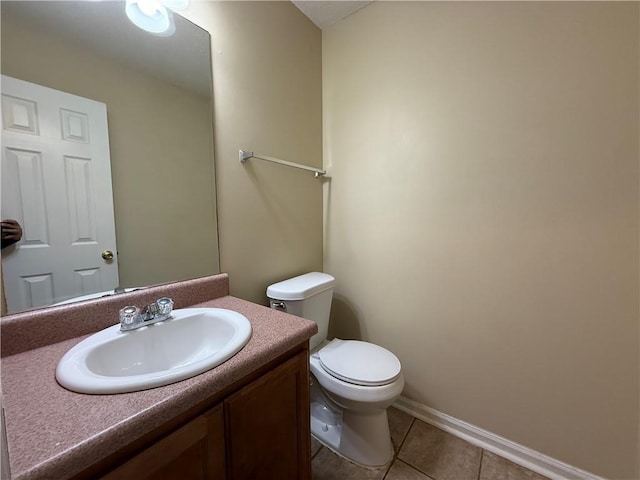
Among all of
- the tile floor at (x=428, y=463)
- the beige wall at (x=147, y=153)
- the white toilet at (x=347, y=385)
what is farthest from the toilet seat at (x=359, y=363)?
the beige wall at (x=147, y=153)

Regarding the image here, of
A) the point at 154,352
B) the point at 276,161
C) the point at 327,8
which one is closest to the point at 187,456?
the point at 154,352

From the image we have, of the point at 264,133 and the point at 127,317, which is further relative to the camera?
the point at 264,133

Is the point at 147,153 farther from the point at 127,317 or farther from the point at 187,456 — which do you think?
the point at 187,456

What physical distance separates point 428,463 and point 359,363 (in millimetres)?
569

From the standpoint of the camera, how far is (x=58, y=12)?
80 centimetres

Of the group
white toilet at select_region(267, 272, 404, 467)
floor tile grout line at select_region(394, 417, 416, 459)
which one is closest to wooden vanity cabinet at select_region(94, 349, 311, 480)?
white toilet at select_region(267, 272, 404, 467)

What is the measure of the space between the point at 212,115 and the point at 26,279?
2.88ft

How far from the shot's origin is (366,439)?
122 cm

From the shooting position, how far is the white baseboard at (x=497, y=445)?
112 centimetres

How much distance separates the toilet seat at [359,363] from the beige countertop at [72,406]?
1.63ft

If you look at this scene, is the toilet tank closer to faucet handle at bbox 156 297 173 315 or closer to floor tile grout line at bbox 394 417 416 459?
faucet handle at bbox 156 297 173 315

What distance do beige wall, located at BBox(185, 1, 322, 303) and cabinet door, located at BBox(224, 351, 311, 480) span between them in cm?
60

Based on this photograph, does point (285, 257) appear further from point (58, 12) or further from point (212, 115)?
point (58, 12)

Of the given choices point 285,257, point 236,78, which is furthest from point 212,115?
point 285,257
